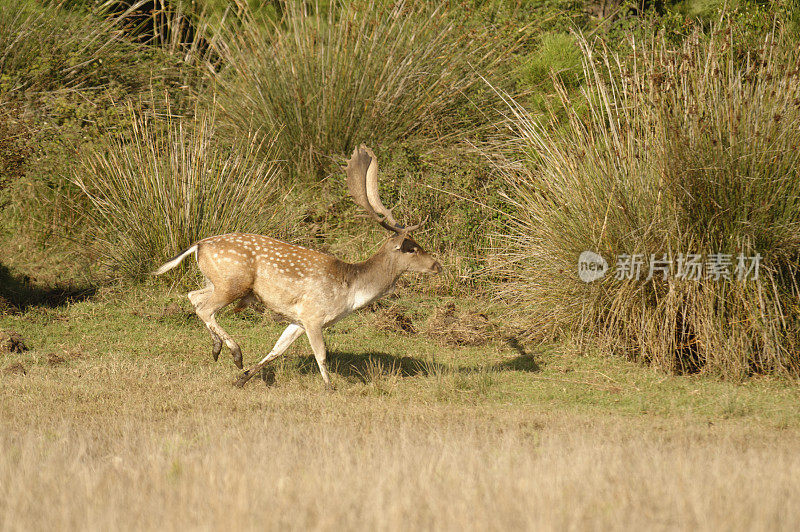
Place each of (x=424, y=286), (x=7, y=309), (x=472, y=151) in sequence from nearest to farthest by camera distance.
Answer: (x=7, y=309) < (x=424, y=286) < (x=472, y=151)

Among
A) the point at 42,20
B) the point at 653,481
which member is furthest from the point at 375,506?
the point at 42,20

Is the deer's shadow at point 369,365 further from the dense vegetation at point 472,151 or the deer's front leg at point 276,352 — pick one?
the dense vegetation at point 472,151

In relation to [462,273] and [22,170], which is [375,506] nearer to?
[462,273]

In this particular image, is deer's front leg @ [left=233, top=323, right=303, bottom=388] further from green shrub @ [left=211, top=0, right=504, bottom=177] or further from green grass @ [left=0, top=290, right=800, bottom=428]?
green shrub @ [left=211, top=0, right=504, bottom=177]

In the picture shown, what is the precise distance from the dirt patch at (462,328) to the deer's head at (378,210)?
135 cm

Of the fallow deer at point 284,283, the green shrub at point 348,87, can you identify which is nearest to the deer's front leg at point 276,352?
the fallow deer at point 284,283

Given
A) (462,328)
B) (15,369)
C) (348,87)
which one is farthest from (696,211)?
(15,369)

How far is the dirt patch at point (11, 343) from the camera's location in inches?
310

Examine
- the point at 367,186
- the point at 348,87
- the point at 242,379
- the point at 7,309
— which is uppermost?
the point at 348,87

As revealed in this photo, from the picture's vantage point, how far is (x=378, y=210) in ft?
24.2

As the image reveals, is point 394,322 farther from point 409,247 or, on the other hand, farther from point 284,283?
point 284,283

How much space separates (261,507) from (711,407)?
3.92 m

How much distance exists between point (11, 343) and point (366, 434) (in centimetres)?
399

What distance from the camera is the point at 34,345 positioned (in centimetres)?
823
